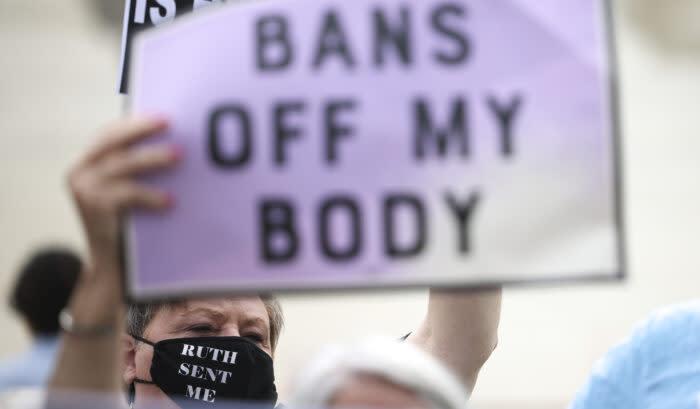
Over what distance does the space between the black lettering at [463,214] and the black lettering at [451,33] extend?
19 cm

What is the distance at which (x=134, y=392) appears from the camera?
199cm

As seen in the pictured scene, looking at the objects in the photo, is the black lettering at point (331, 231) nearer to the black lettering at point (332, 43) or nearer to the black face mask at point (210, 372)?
the black lettering at point (332, 43)

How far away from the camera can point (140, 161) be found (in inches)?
47.7

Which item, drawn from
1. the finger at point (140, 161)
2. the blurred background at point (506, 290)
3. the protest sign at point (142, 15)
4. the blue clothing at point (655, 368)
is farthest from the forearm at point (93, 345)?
the blurred background at point (506, 290)

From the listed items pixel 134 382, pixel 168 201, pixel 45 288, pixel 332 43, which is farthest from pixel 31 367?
pixel 332 43

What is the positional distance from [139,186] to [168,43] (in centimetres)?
22

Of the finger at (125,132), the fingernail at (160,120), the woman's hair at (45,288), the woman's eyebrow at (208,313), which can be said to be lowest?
the woman's eyebrow at (208,313)

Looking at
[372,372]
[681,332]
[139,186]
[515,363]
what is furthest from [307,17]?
[515,363]

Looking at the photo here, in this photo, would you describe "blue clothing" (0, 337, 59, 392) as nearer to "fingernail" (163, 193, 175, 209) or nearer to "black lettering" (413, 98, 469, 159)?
"fingernail" (163, 193, 175, 209)

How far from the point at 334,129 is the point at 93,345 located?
0.43 meters

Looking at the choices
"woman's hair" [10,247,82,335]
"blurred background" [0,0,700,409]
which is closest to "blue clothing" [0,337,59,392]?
"woman's hair" [10,247,82,335]

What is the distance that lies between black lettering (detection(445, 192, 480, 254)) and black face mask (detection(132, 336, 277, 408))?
0.80 meters

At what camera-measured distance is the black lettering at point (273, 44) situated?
1303 mm

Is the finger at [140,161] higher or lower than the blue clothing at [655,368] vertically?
higher
